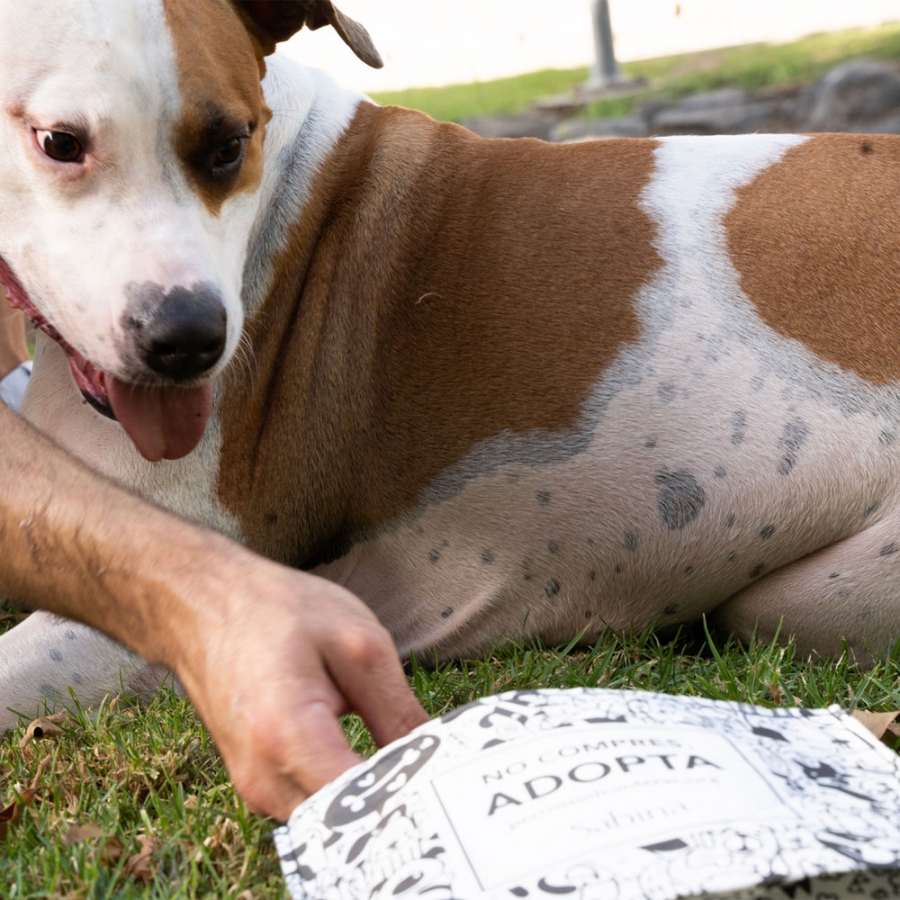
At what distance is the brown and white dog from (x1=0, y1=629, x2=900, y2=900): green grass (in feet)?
0.37

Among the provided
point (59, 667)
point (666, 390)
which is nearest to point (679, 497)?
point (666, 390)

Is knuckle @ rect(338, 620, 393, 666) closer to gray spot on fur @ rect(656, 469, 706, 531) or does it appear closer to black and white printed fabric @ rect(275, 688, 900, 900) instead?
black and white printed fabric @ rect(275, 688, 900, 900)

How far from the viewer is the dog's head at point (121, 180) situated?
2.20 meters

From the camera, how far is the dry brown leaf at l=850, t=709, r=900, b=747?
7.04 ft

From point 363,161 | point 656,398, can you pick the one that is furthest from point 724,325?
point 363,161

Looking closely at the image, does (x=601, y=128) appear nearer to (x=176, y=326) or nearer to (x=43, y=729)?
(x=176, y=326)

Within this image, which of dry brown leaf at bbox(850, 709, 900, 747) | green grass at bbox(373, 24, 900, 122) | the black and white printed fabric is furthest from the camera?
green grass at bbox(373, 24, 900, 122)

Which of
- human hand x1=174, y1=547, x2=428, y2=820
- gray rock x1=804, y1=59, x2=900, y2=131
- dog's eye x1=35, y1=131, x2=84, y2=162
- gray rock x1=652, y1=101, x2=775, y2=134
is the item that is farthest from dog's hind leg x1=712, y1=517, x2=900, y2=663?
gray rock x1=652, y1=101, x2=775, y2=134

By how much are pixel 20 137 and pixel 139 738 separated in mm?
1112

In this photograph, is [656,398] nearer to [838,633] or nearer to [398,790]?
[838,633]

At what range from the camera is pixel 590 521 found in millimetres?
2693

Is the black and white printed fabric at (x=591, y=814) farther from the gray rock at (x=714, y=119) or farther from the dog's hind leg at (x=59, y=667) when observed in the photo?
the gray rock at (x=714, y=119)

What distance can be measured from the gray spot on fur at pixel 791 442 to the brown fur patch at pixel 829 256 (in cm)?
15

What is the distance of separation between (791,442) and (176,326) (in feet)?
4.17
